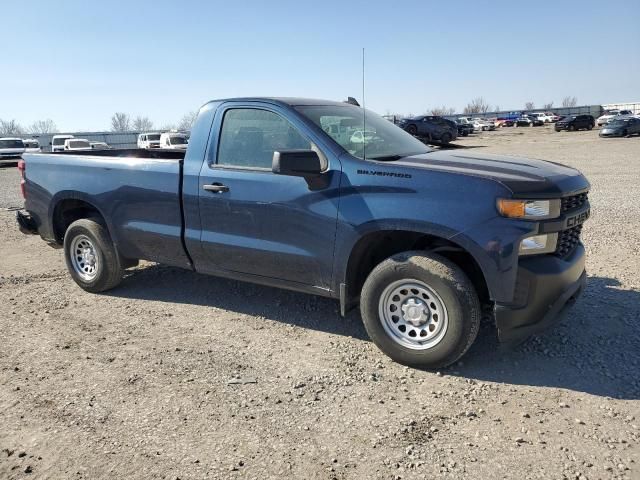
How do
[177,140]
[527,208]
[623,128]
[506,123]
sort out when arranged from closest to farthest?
[527,208]
[177,140]
[623,128]
[506,123]

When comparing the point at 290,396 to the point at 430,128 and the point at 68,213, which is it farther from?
the point at 430,128

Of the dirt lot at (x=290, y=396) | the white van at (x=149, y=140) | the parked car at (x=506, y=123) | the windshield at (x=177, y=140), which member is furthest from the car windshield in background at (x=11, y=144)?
the parked car at (x=506, y=123)

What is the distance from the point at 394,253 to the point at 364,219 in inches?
22.3

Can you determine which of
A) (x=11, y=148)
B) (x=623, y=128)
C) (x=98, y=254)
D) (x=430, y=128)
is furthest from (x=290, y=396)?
(x=623, y=128)

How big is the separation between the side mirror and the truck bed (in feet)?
4.43

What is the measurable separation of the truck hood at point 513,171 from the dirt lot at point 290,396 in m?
1.25

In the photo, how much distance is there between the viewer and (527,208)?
10.8 feet

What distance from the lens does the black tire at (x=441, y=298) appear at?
3.47 m

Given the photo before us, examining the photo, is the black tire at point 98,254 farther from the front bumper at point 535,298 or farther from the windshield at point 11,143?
the windshield at point 11,143

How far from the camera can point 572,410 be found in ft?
10.3

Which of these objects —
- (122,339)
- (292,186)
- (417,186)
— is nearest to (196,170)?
(292,186)

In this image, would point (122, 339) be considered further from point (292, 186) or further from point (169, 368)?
point (292, 186)

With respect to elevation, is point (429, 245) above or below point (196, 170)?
below

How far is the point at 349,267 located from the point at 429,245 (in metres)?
0.63
